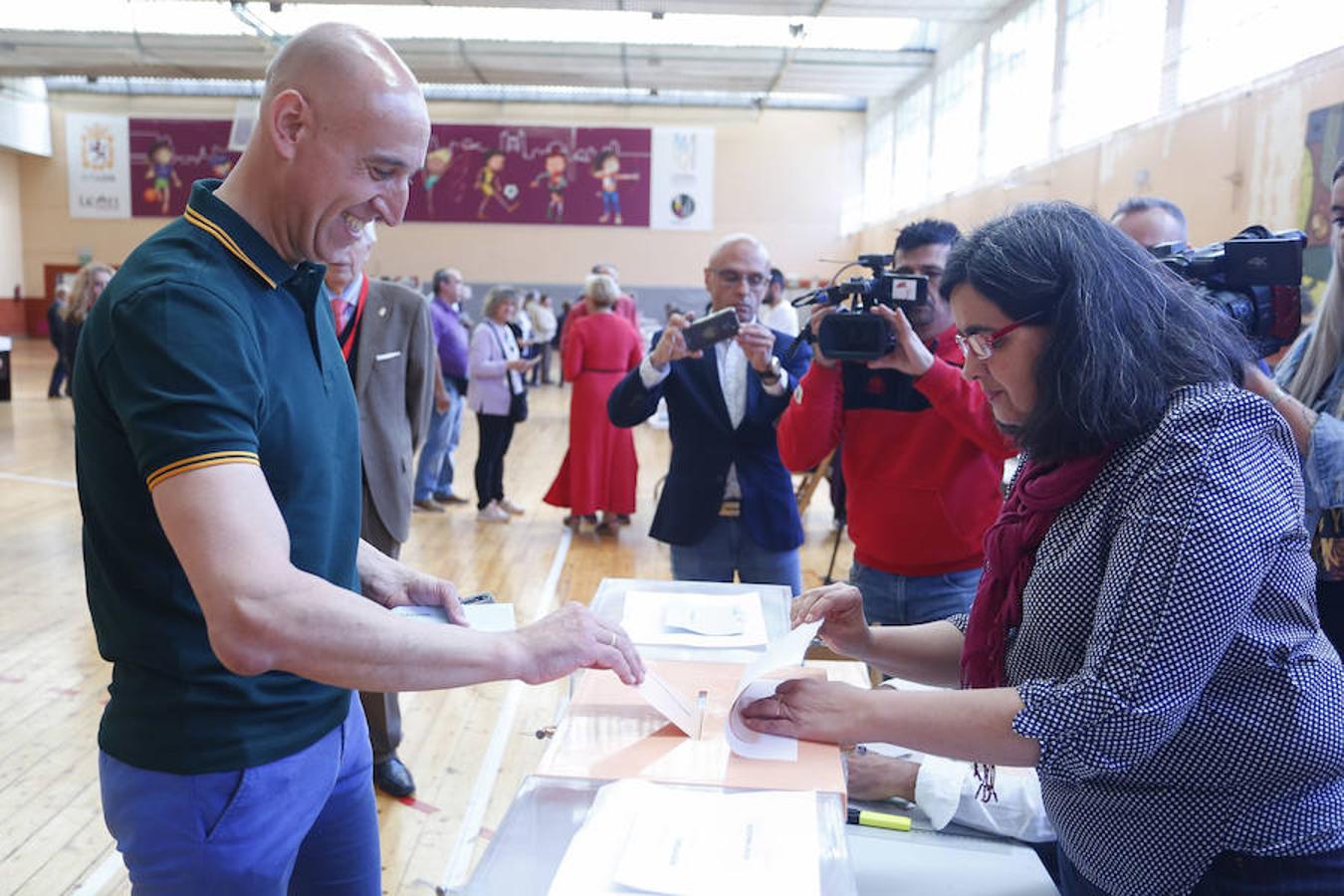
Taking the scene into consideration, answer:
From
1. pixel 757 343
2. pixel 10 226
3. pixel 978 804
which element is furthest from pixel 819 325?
pixel 10 226

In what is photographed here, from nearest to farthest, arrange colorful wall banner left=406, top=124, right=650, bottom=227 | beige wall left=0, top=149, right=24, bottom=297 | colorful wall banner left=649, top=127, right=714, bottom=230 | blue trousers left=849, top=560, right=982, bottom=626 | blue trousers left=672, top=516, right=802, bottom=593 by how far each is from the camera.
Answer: blue trousers left=849, top=560, right=982, bottom=626 → blue trousers left=672, top=516, right=802, bottom=593 → colorful wall banner left=406, top=124, right=650, bottom=227 → colorful wall banner left=649, top=127, right=714, bottom=230 → beige wall left=0, top=149, right=24, bottom=297

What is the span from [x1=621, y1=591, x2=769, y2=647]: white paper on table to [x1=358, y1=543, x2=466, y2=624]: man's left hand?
32cm

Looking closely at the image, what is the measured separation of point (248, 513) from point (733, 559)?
6.96ft

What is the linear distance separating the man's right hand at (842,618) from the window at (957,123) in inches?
442

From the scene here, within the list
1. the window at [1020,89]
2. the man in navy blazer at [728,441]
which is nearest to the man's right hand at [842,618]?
the man in navy blazer at [728,441]

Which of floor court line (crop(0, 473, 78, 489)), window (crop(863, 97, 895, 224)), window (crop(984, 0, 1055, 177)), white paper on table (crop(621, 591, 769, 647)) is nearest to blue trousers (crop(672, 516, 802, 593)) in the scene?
white paper on table (crop(621, 591, 769, 647))

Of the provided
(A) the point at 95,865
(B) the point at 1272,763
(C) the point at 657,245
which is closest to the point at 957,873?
(B) the point at 1272,763

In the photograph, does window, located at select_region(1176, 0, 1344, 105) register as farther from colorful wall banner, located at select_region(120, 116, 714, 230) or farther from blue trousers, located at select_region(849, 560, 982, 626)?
colorful wall banner, located at select_region(120, 116, 714, 230)

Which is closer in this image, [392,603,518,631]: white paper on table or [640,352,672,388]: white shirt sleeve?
[392,603,518,631]: white paper on table

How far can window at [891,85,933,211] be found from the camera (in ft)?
47.3

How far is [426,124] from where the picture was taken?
1215 millimetres

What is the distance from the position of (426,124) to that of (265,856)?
890 millimetres

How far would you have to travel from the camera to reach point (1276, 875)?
1.15 metres

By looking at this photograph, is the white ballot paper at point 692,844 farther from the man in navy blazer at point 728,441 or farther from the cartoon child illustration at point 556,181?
the cartoon child illustration at point 556,181
